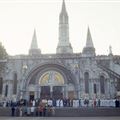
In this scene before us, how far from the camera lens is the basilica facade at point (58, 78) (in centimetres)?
3312

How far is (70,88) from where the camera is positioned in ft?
112

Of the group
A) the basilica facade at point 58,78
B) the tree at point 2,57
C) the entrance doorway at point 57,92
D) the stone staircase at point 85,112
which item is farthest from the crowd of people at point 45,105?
the tree at point 2,57

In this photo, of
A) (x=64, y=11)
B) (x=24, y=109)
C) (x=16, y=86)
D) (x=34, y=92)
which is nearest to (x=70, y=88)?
(x=34, y=92)

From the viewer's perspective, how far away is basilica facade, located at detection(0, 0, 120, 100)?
33125 millimetres

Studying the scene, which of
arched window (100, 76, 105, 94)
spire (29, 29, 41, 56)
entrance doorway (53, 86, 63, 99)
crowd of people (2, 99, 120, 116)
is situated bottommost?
crowd of people (2, 99, 120, 116)

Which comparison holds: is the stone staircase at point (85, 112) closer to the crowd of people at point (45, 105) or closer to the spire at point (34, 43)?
the crowd of people at point (45, 105)

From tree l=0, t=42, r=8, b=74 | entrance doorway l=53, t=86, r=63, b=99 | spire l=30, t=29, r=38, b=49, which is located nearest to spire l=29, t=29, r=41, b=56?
spire l=30, t=29, r=38, b=49

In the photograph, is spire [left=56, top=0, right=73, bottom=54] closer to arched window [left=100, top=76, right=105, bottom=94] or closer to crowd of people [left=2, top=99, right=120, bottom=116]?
arched window [left=100, top=76, right=105, bottom=94]

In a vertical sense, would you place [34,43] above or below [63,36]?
below

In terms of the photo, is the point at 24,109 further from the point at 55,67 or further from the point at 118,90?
the point at 118,90

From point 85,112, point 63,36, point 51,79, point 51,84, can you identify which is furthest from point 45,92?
point 63,36

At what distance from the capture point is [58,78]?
34.8 meters

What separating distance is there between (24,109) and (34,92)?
1035cm

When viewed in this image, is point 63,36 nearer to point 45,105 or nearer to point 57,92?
point 57,92
